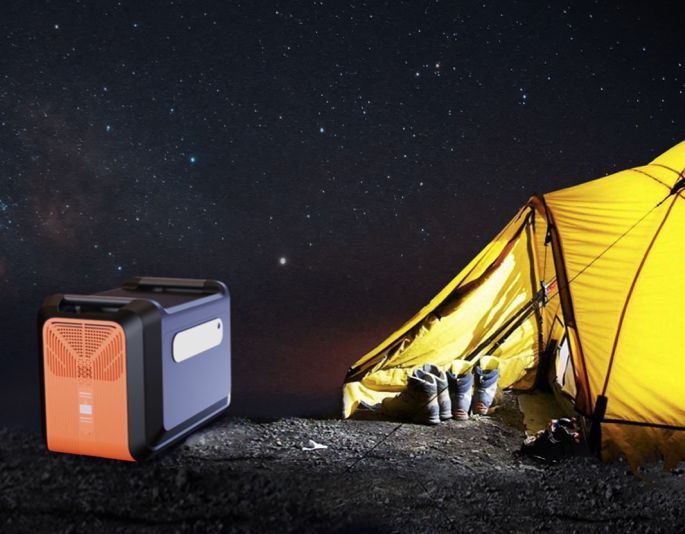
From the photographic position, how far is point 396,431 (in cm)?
221

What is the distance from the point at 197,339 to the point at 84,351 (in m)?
0.35

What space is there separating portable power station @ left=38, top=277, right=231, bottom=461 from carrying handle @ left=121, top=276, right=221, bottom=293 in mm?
230

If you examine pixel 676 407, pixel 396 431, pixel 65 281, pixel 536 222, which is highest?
pixel 536 222

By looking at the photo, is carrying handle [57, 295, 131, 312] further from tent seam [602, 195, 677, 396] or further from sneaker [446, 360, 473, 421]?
tent seam [602, 195, 677, 396]

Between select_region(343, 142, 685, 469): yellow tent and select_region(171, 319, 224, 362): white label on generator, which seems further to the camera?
select_region(343, 142, 685, 469): yellow tent

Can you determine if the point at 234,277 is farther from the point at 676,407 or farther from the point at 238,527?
the point at 676,407

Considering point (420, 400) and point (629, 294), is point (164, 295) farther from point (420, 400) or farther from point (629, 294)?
point (629, 294)

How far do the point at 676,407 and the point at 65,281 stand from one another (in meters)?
2.44

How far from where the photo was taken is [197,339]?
1856 mm

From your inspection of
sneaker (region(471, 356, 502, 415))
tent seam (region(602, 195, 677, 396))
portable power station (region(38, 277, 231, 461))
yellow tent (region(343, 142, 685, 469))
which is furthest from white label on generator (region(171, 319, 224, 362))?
tent seam (region(602, 195, 677, 396))

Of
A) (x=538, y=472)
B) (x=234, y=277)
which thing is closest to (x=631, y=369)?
(x=538, y=472)

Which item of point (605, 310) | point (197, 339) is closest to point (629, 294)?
point (605, 310)

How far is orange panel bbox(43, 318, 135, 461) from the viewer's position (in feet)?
5.20

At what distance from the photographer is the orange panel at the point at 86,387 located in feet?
5.20
